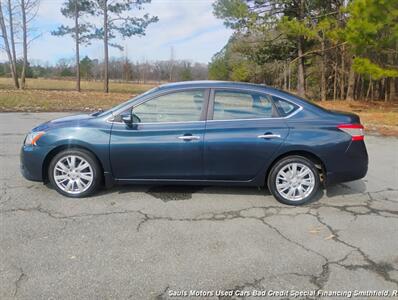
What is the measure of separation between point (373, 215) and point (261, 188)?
59.2 inches

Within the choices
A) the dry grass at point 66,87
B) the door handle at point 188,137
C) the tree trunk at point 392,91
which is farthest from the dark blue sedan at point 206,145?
the dry grass at point 66,87

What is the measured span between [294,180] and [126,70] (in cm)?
6112

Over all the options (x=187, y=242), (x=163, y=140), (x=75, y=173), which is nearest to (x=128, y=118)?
(x=163, y=140)

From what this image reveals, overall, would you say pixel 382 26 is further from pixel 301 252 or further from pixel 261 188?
pixel 301 252

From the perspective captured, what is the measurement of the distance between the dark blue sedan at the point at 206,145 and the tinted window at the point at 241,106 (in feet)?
0.04

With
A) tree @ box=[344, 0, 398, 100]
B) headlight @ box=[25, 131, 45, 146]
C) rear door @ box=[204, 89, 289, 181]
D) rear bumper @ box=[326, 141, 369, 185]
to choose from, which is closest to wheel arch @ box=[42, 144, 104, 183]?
headlight @ box=[25, 131, 45, 146]

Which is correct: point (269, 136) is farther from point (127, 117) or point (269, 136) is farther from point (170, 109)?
point (127, 117)

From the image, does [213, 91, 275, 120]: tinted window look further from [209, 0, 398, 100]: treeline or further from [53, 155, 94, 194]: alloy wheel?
[209, 0, 398, 100]: treeline

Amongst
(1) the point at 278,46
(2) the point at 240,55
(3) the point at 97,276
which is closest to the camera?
(3) the point at 97,276

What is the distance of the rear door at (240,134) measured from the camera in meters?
4.19

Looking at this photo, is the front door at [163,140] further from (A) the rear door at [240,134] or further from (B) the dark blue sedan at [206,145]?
(A) the rear door at [240,134]

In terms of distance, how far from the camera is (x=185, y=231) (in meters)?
3.53

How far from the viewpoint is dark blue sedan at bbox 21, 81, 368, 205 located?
4.21 meters

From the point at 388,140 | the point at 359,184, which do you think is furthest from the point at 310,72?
the point at 359,184
